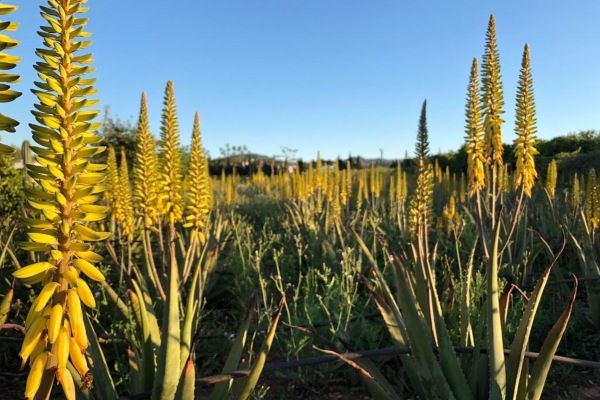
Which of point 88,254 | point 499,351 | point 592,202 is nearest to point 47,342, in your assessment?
point 88,254

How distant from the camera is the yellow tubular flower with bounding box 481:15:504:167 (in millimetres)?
3572

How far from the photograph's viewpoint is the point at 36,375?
1108mm

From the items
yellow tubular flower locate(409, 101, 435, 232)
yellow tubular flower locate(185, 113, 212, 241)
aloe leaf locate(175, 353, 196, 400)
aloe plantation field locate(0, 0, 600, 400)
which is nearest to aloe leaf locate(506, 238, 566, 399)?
aloe plantation field locate(0, 0, 600, 400)

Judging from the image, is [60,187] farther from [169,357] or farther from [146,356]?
[146,356]

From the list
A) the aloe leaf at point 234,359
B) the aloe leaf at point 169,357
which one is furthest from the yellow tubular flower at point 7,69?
the aloe leaf at point 234,359

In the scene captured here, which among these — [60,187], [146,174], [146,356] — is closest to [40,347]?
[60,187]

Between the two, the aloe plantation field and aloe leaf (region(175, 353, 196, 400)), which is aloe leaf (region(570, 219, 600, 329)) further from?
aloe leaf (region(175, 353, 196, 400))

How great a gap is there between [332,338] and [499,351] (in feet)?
5.07

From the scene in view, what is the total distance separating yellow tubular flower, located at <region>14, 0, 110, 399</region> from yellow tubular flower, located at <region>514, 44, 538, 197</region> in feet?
12.3

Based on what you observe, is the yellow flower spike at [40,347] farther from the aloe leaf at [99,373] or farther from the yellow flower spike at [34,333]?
the aloe leaf at [99,373]

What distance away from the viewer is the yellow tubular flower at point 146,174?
10.4ft

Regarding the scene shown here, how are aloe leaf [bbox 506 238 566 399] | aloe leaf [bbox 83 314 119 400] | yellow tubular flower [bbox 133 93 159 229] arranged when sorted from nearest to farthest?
aloe leaf [bbox 506 238 566 399], aloe leaf [bbox 83 314 119 400], yellow tubular flower [bbox 133 93 159 229]

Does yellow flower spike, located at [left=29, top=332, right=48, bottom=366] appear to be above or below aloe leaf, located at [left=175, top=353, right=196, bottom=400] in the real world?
above

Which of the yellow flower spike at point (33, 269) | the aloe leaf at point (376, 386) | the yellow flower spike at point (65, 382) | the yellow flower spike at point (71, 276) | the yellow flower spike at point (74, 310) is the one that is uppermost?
the yellow flower spike at point (33, 269)
